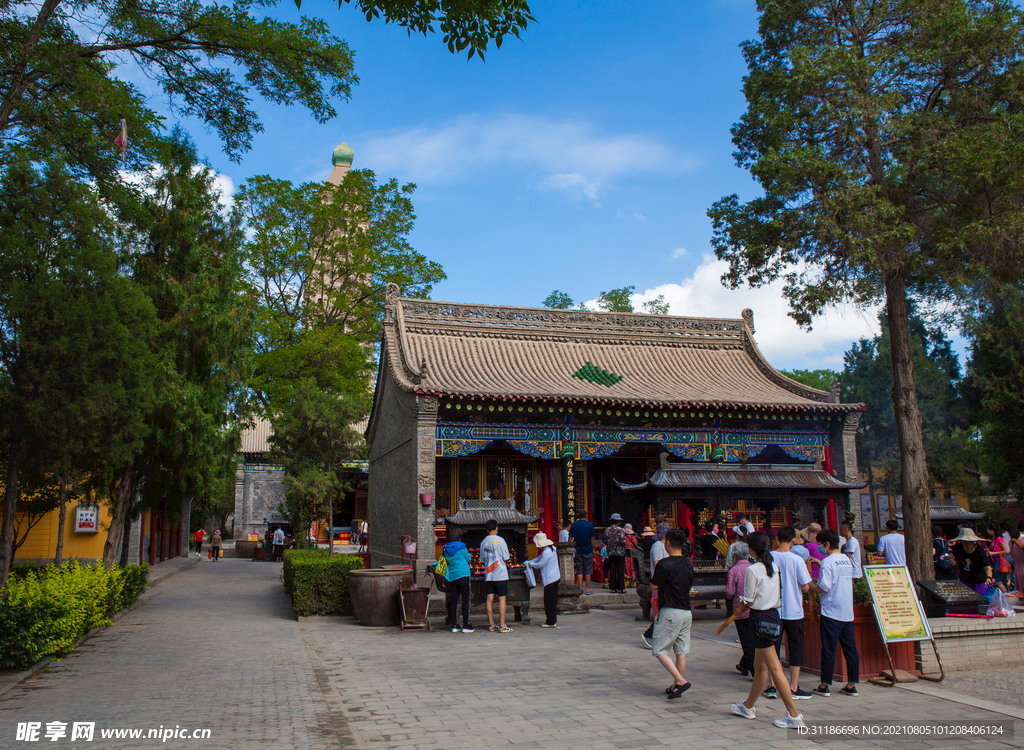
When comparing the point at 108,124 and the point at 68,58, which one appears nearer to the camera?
the point at 68,58

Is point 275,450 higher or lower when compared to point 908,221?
lower

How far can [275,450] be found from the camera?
22.8 metres

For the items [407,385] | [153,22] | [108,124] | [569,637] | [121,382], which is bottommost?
[569,637]

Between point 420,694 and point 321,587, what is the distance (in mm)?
6326

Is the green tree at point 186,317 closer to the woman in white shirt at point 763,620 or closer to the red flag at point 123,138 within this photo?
the red flag at point 123,138

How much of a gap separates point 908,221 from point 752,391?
24.9 ft

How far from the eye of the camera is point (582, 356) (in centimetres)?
1948

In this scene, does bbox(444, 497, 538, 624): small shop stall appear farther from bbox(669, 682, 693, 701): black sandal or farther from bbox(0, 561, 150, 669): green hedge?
bbox(669, 682, 693, 701): black sandal

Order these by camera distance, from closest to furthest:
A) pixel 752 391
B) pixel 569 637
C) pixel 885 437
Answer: pixel 569 637 < pixel 752 391 < pixel 885 437

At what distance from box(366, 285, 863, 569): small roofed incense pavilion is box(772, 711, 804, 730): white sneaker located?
814cm

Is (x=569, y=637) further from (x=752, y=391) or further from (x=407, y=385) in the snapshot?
(x=752, y=391)

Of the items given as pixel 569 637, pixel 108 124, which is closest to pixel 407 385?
pixel 569 637

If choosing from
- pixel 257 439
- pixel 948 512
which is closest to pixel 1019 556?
pixel 948 512

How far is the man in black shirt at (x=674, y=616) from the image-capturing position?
21.0ft
